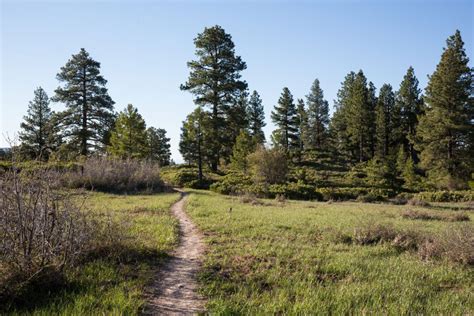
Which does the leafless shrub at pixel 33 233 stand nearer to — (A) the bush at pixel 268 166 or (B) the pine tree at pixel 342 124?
(A) the bush at pixel 268 166

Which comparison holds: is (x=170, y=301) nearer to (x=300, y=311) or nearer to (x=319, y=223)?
(x=300, y=311)

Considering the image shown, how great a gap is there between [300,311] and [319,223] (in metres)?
8.37

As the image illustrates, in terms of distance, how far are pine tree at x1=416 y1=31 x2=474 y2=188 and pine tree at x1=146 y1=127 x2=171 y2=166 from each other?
145 ft

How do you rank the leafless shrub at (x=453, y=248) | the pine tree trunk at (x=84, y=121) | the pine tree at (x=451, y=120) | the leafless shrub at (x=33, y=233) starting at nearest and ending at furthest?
the leafless shrub at (x=33, y=233), the leafless shrub at (x=453, y=248), the pine tree at (x=451, y=120), the pine tree trunk at (x=84, y=121)

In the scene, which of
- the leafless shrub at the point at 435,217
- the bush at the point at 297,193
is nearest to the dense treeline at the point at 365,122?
the bush at the point at 297,193

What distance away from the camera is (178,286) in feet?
18.2

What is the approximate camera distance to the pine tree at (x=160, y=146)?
6101cm

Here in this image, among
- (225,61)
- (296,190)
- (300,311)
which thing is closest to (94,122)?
(225,61)

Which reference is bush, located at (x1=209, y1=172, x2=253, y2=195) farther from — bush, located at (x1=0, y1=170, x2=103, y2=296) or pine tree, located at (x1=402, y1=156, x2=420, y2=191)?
bush, located at (x1=0, y1=170, x2=103, y2=296)

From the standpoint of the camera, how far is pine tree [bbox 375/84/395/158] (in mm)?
54750

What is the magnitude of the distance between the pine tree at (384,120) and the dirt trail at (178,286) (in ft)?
175

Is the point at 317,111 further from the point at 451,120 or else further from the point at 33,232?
the point at 33,232

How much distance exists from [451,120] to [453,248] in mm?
33208

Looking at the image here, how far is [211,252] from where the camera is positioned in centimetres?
772
